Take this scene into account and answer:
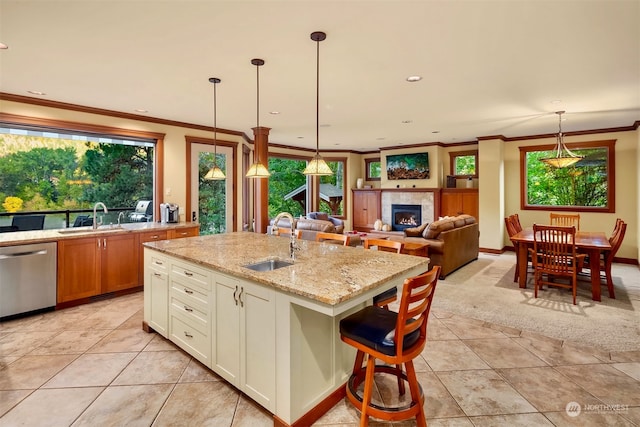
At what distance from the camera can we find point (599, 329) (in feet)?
10.5

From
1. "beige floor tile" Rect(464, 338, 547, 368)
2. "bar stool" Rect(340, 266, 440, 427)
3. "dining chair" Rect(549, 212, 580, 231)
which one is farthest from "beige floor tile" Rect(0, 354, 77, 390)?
"dining chair" Rect(549, 212, 580, 231)

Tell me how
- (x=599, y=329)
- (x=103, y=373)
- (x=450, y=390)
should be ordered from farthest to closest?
(x=599, y=329) → (x=103, y=373) → (x=450, y=390)

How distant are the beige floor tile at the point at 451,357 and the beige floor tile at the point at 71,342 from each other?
9.91ft

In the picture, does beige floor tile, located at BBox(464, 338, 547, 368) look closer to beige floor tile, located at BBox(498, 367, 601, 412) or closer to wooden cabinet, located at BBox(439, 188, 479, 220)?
beige floor tile, located at BBox(498, 367, 601, 412)

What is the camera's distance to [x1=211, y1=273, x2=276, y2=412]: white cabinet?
1.87m

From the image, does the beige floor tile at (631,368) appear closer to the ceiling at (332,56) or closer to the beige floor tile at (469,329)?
the beige floor tile at (469,329)

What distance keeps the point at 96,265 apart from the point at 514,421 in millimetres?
4525

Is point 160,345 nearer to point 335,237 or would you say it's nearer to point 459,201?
point 335,237

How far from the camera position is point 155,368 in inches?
98.3

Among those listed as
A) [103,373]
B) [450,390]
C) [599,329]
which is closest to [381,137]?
[599,329]

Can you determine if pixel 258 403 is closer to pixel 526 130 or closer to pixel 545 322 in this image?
pixel 545 322

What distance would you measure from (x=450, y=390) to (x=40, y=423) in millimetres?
2623

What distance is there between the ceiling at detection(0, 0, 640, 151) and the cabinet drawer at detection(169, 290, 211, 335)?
83.3 inches

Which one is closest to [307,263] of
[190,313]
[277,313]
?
A: [277,313]
